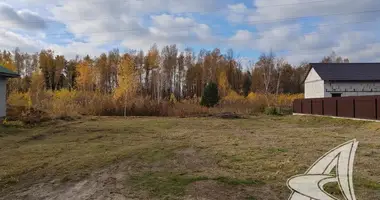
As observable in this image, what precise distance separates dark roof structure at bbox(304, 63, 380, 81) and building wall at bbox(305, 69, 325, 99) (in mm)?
581

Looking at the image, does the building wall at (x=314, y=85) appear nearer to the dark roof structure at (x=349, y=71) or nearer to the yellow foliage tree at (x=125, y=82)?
the dark roof structure at (x=349, y=71)

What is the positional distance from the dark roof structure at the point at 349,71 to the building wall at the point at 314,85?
581 millimetres

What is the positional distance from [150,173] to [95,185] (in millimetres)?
973

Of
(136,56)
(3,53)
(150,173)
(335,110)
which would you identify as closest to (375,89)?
(335,110)

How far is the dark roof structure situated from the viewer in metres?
25.6

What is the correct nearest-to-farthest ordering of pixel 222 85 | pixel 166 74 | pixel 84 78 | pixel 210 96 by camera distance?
1. pixel 210 96
2. pixel 84 78
3. pixel 222 85
4. pixel 166 74

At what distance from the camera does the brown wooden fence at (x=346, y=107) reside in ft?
46.7

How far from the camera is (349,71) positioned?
2639 centimetres

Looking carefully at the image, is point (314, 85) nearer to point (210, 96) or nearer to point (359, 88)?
point (359, 88)

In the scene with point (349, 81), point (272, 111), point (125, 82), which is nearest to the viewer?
point (125, 82)

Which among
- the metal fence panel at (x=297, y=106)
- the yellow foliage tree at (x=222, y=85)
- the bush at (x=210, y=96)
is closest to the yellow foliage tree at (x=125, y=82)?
the bush at (x=210, y=96)

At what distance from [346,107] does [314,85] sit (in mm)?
11881

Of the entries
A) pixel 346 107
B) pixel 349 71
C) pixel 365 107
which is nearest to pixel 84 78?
pixel 349 71

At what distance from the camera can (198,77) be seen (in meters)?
49.7
